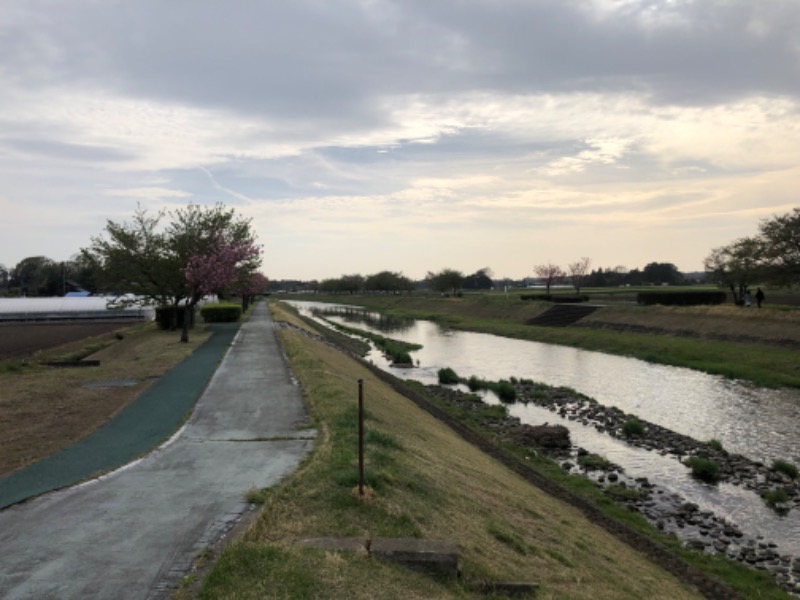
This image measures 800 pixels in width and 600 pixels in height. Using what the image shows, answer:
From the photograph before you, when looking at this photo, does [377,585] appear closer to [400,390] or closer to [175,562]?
[175,562]

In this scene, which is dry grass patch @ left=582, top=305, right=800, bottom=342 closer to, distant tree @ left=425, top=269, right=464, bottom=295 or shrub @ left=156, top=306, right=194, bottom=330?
shrub @ left=156, top=306, right=194, bottom=330

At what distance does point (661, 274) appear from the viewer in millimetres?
150125

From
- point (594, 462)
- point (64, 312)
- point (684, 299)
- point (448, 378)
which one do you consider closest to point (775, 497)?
point (594, 462)

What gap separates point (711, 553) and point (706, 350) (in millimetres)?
25874

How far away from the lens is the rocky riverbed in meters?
9.47

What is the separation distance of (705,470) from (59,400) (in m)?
16.0

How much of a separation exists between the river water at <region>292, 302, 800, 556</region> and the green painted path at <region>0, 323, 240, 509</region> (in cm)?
1092

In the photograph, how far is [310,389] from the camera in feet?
48.7

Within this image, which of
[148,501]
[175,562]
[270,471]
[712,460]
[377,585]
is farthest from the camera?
[712,460]

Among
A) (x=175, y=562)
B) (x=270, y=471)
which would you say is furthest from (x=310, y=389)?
(x=175, y=562)

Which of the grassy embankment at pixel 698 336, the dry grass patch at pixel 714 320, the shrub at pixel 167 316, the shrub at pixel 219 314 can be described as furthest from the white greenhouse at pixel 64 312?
the dry grass patch at pixel 714 320

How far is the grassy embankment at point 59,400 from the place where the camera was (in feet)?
32.2

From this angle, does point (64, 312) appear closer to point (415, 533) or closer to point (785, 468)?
point (415, 533)

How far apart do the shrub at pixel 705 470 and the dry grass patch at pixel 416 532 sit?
444cm
